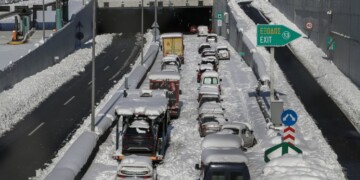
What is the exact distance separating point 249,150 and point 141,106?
277 inches

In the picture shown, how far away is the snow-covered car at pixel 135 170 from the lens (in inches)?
1047

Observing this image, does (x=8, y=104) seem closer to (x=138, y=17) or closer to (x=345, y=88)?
(x=345, y=88)

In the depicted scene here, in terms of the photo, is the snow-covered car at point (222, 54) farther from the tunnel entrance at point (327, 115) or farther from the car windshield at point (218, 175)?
the car windshield at point (218, 175)

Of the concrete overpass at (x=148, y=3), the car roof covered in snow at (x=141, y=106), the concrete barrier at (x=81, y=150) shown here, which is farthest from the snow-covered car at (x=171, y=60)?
the concrete overpass at (x=148, y=3)

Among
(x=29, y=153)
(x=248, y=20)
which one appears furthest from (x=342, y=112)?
(x=248, y=20)

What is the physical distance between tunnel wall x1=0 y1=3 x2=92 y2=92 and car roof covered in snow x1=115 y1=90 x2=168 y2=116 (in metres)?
18.8

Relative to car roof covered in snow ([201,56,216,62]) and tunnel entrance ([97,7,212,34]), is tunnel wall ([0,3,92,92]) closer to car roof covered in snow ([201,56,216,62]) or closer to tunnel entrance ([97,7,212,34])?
tunnel entrance ([97,7,212,34])

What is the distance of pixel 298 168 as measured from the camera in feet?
85.7

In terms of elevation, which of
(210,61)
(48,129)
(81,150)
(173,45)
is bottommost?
(48,129)

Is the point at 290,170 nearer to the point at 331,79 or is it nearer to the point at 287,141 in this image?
the point at 287,141

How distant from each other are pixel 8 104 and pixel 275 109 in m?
19.9

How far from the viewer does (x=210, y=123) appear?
1484 inches

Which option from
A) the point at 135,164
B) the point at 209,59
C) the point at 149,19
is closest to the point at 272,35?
the point at 135,164

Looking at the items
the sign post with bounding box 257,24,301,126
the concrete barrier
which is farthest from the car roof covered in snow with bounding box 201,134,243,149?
the sign post with bounding box 257,24,301,126
